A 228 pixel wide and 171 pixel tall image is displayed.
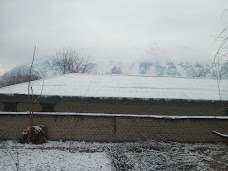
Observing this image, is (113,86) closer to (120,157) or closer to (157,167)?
(120,157)

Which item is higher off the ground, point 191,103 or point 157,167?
point 191,103

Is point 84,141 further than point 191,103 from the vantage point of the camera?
No

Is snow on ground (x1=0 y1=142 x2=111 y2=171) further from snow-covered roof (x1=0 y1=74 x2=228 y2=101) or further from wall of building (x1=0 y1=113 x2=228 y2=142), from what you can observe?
snow-covered roof (x1=0 y1=74 x2=228 y2=101)

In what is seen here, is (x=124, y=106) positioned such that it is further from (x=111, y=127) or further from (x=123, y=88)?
(x=111, y=127)

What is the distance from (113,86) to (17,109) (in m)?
6.02

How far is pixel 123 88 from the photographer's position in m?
19.3

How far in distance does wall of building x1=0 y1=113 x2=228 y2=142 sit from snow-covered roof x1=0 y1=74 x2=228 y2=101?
11.4ft

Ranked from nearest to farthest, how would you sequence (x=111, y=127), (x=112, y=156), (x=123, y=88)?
(x=112, y=156)
(x=111, y=127)
(x=123, y=88)

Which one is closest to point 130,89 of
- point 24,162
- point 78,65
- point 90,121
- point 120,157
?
point 90,121

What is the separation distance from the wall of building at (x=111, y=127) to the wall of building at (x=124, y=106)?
11.2 feet

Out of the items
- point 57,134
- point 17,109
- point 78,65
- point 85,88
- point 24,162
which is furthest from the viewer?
point 78,65

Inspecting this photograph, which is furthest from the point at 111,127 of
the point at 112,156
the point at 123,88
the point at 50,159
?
the point at 123,88

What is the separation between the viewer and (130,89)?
62.7ft

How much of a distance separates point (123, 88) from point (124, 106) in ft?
6.15
